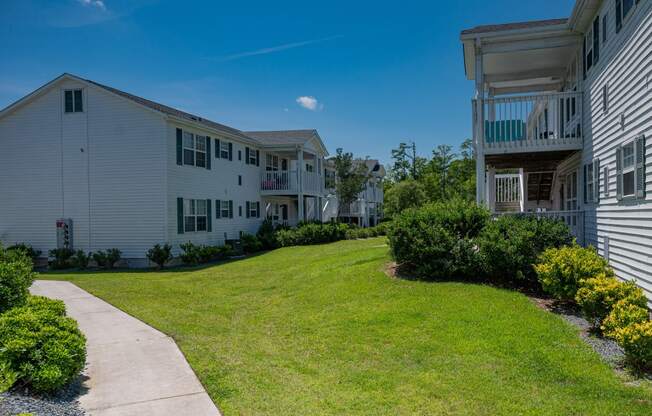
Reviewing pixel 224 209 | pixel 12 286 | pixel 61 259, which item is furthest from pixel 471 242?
pixel 61 259

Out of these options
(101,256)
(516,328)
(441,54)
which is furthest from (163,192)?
(516,328)

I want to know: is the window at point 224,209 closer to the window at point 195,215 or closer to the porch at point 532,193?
the window at point 195,215

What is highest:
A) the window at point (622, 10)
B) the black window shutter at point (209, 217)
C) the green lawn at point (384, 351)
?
the window at point (622, 10)

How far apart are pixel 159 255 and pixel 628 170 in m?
16.0

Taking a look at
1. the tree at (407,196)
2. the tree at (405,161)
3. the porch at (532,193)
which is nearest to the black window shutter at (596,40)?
the porch at (532,193)

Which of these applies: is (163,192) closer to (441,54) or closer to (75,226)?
(75,226)

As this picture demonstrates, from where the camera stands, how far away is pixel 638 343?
18.7ft

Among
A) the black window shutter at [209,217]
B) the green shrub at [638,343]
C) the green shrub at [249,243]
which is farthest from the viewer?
the green shrub at [249,243]

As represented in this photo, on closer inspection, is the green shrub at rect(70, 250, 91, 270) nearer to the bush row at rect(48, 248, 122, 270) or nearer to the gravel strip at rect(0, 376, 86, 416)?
the bush row at rect(48, 248, 122, 270)

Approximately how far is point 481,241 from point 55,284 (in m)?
11.9

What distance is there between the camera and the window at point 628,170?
28.2 feet

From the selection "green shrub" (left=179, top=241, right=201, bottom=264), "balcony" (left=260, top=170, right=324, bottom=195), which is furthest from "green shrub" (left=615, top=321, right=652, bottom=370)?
"balcony" (left=260, top=170, right=324, bottom=195)

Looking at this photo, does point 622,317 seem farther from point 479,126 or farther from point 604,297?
→ point 479,126

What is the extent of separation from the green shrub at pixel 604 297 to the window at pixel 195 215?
16865mm
